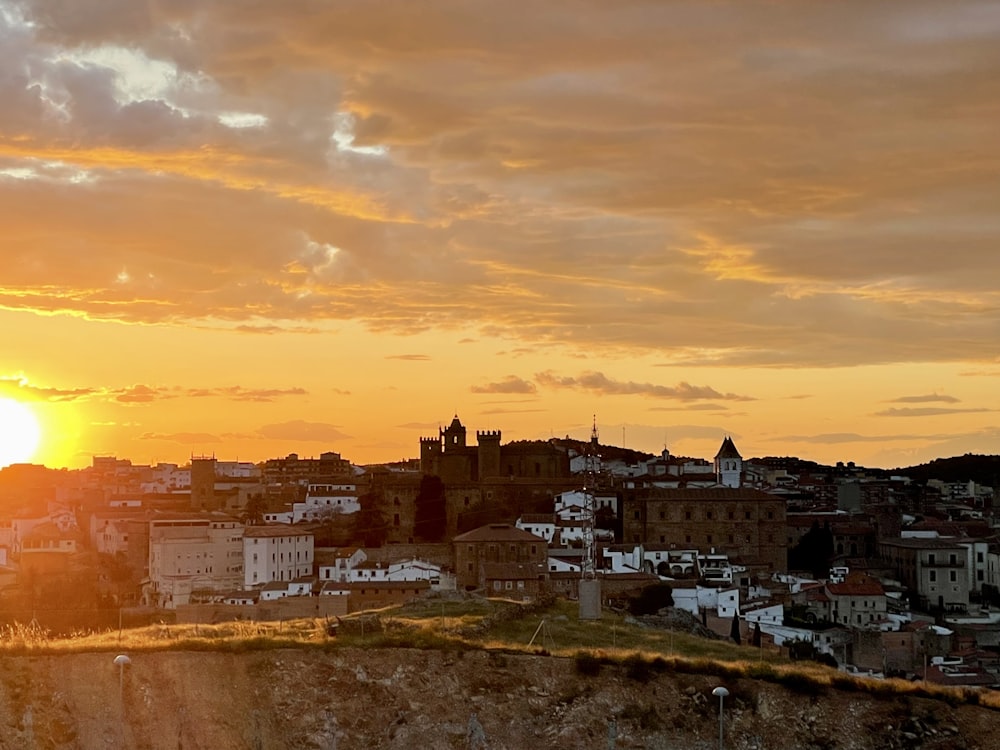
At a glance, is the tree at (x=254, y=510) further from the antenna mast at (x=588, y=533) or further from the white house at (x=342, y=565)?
the antenna mast at (x=588, y=533)

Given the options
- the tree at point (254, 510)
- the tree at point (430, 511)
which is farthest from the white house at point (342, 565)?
the tree at point (430, 511)

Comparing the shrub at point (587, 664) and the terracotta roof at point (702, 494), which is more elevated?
the terracotta roof at point (702, 494)

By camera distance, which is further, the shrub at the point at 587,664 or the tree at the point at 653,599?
the tree at the point at 653,599

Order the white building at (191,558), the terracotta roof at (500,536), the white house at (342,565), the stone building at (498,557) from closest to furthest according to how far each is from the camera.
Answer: the stone building at (498,557), the terracotta roof at (500,536), the white house at (342,565), the white building at (191,558)

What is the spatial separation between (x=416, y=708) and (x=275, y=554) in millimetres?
46797

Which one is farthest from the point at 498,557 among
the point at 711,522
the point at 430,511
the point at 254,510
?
the point at 254,510

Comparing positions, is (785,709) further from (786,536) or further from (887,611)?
(786,536)

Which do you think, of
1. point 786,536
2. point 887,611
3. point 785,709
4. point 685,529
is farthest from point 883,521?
point 785,709

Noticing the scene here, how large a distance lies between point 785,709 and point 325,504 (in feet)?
202

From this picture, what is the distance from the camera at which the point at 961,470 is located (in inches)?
5738

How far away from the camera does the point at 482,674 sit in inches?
1084

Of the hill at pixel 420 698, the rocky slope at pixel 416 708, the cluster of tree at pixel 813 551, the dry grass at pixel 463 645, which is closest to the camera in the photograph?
the rocky slope at pixel 416 708

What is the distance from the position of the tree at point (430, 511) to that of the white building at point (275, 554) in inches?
351

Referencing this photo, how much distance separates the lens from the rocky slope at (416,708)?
80.5 ft
